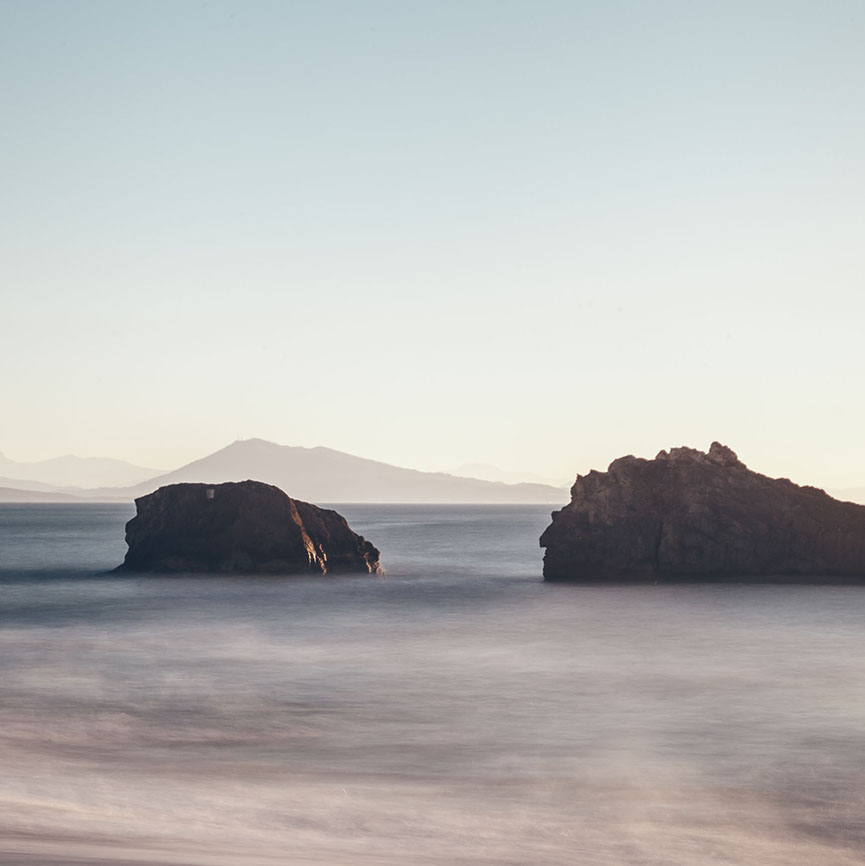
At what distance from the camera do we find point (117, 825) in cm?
1631

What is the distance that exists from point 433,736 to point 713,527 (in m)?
51.8

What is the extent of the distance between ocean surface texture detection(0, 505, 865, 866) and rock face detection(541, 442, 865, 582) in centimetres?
1589

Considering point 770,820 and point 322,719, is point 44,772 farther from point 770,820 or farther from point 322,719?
Answer: point 770,820

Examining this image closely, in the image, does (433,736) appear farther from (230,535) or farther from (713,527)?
(230,535)

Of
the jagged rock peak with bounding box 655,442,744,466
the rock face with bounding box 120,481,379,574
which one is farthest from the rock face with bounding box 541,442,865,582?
the rock face with bounding box 120,481,379,574

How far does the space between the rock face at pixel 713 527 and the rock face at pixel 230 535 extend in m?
19.8

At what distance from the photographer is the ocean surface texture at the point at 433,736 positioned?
16.5 metres

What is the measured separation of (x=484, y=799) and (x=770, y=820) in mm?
5032

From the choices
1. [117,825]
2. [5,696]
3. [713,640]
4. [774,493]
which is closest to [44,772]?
[117,825]

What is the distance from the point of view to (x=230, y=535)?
Answer: 8050cm

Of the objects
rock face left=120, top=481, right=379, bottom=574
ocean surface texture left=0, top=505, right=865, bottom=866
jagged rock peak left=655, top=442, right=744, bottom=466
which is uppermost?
jagged rock peak left=655, top=442, right=744, bottom=466

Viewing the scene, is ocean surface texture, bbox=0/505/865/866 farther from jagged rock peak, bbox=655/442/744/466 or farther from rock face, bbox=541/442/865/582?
jagged rock peak, bbox=655/442/744/466

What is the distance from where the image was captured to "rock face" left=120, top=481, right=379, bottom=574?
7894 centimetres

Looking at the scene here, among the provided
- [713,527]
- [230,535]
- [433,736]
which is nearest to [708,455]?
[713,527]
